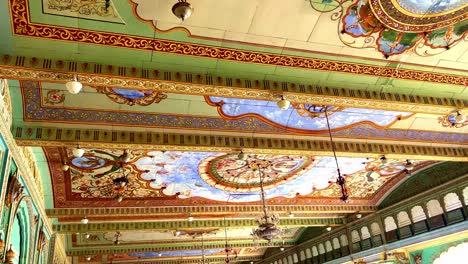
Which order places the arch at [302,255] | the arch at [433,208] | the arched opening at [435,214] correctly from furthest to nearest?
the arch at [302,255] < the arch at [433,208] < the arched opening at [435,214]

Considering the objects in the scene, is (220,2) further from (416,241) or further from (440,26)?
(416,241)

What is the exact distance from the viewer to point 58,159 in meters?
9.03

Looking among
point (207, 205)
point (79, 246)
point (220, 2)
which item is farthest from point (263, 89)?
point (79, 246)

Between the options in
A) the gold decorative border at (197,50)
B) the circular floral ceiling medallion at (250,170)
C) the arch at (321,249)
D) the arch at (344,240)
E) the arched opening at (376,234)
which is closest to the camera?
the gold decorative border at (197,50)

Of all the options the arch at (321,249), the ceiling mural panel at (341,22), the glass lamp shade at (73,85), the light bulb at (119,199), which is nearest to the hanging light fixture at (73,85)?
the glass lamp shade at (73,85)

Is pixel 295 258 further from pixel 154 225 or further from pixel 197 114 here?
pixel 197 114

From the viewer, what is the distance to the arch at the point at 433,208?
41.3 feet

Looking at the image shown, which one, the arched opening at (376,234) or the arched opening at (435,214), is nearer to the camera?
the arched opening at (435,214)

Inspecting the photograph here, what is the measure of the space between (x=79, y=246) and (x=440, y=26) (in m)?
17.0

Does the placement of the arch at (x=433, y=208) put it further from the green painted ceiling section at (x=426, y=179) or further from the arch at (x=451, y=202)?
the green painted ceiling section at (x=426, y=179)

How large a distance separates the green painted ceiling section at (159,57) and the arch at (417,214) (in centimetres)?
765

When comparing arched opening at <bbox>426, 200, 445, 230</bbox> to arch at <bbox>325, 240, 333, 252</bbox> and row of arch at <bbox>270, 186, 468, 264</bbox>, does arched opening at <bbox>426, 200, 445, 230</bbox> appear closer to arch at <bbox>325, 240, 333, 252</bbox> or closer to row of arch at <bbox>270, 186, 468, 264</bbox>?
row of arch at <bbox>270, 186, 468, 264</bbox>

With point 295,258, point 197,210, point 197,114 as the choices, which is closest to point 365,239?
point 295,258

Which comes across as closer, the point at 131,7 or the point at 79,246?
the point at 131,7
